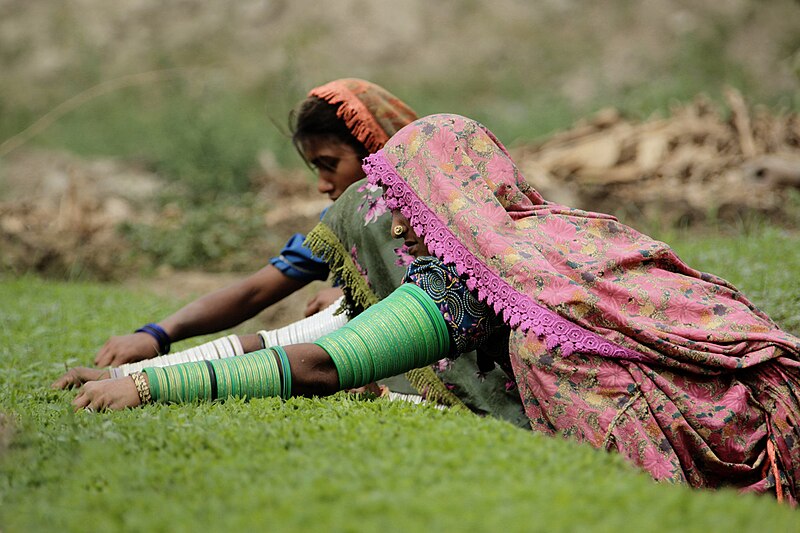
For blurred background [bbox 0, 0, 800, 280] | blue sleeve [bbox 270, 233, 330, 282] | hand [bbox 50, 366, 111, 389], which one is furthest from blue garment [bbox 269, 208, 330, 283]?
blurred background [bbox 0, 0, 800, 280]

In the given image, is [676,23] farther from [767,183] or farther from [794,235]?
[794,235]

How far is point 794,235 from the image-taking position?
20.6ft

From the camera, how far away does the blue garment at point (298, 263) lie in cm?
375

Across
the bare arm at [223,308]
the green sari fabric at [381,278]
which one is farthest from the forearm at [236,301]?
the green sari fabric at [381,278]

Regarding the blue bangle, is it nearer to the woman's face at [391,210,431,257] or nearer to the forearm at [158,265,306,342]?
the forearm at [158,265,306,342]

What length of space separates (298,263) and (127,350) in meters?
0.83

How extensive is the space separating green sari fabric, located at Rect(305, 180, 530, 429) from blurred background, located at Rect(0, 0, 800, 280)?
313 centimetres

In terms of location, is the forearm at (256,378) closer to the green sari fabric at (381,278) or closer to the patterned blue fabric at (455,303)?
the patterned blue fabric at (455,303)

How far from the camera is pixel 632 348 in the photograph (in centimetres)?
248

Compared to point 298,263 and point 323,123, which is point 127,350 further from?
point 323,123

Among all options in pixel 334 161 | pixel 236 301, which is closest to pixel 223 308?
pixel 236 301

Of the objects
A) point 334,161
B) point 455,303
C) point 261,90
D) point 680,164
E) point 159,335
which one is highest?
point 261,90

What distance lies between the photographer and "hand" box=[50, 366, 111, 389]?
132 inches

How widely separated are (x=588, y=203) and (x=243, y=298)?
4.58 meters
